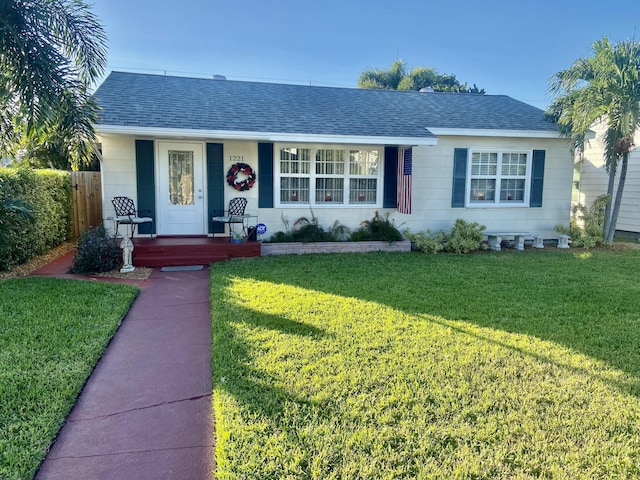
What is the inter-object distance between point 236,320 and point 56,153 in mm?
13046

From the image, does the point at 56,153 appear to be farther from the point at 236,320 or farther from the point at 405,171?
the point at 236,320

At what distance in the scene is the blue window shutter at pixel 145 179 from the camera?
8922 millimetres

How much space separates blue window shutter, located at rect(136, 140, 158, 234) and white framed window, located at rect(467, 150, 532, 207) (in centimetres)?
726

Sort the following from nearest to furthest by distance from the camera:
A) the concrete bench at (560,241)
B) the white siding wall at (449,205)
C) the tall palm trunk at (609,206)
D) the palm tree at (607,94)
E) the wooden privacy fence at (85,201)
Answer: the palm tree at (607,94), the white siding wall at (449,205), the tall palm trunk at (609,206), the concrete bench at (560,241), the wooden privacy fence at (85,201)

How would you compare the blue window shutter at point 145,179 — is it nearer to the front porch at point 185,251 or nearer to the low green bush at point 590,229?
the front porch at point 185,251

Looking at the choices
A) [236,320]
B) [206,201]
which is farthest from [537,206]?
[236,320]

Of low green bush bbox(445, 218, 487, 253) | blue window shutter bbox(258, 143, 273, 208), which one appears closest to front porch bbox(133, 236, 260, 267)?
blue window shutter bbox(258, 143, 273, 208)

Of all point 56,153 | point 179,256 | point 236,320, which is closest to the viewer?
point 236,320

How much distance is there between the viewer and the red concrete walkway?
99.7 inches

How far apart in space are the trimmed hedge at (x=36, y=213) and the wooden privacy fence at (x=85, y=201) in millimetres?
326

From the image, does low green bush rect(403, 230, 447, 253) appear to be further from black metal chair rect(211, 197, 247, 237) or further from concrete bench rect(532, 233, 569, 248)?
black metal chair rect(211, 197, 247, 237)

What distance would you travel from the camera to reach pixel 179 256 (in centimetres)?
823

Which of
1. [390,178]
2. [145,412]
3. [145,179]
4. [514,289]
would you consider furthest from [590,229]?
[145,412]

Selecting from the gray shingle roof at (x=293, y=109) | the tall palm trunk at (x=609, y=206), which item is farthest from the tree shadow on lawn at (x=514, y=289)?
the gray shingle roof at (x=293, y=109)
